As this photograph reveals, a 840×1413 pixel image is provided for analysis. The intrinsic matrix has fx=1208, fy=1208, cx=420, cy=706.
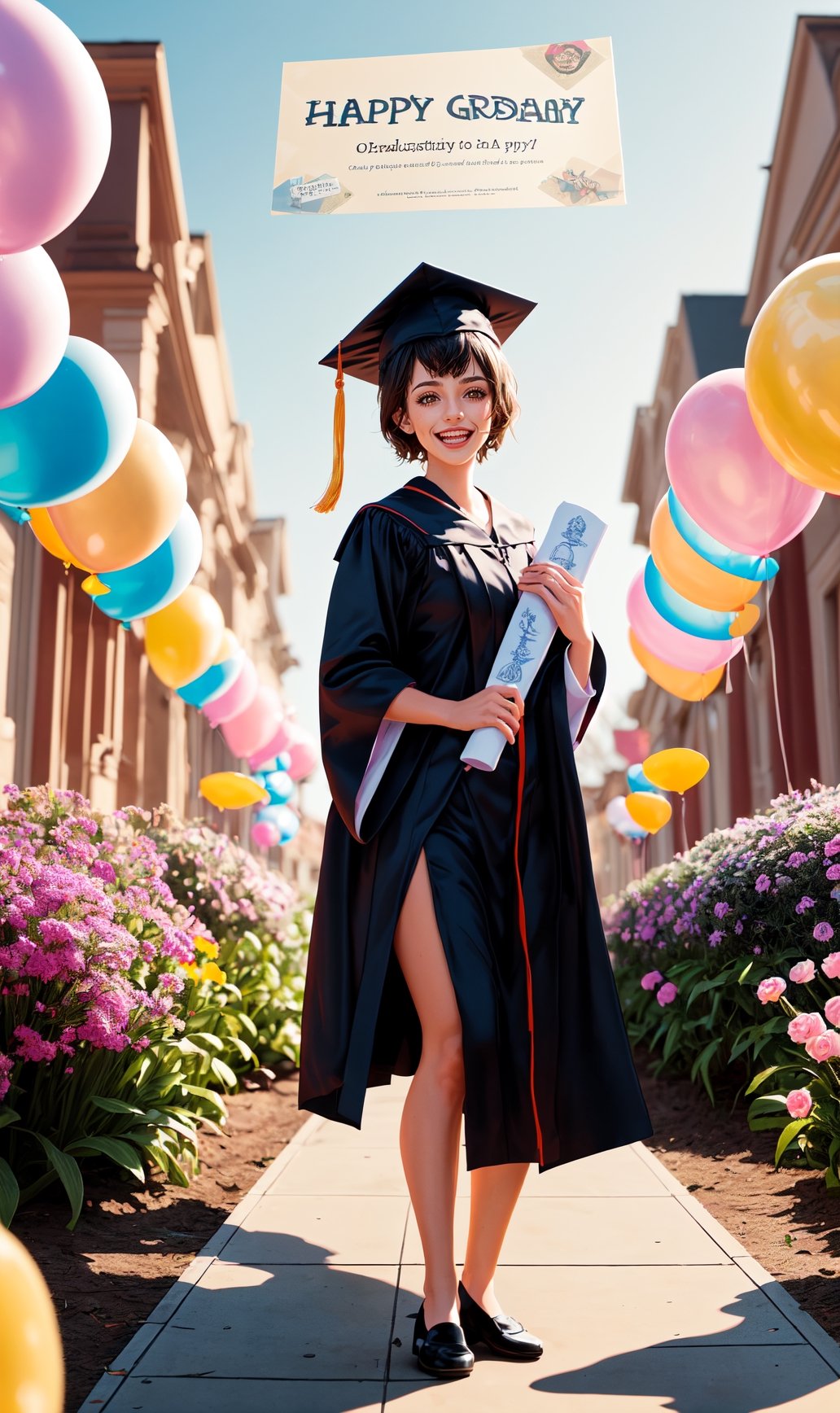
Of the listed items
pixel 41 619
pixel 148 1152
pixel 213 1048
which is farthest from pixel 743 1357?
pixel 41 619

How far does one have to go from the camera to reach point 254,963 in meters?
7.08

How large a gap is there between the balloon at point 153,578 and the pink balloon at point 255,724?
419cm

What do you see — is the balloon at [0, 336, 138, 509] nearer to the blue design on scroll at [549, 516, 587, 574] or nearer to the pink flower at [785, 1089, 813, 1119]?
the blue design on scroll at [549, 516, 587, 574]

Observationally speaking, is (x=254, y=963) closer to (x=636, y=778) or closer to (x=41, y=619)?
(x=41, y=619)

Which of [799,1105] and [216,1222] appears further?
[216,1222]

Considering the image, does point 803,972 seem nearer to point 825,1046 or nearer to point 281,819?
point 825,1046

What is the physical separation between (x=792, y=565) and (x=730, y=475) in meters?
8.97

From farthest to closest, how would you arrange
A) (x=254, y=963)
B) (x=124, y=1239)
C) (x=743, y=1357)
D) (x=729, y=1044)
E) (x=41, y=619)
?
(x=41, y=619), (x=254, y=963), (x=729, y=1044), (x=124, y=1239), (x=743, y=1357)

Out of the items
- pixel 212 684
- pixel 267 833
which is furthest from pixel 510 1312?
pixel 267 833

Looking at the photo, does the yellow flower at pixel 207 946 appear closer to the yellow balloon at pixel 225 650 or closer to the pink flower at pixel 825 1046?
the pink flower at pixel 825 1046

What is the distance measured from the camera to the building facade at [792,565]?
1262 cm

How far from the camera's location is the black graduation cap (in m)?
2.86

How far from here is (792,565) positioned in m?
13.9

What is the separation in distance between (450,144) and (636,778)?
9.31 metres
